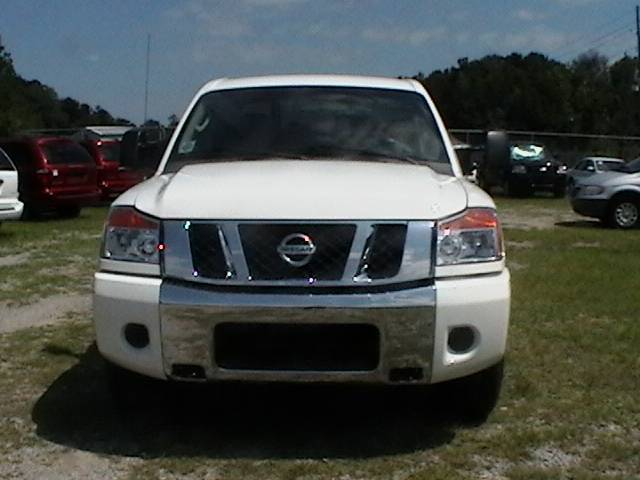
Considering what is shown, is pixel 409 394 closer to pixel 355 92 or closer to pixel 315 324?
pixel 315 324

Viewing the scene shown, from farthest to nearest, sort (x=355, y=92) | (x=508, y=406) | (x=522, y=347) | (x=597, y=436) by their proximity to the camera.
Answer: (x=522, y=347) < (x=355, y=92) < (x=508, y=406) < (x=597, y=436)

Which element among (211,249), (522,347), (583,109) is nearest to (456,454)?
(211,249)

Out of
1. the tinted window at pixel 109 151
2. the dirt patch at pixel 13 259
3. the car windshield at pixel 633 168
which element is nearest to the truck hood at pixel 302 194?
the dirt patch at pixel 13 259

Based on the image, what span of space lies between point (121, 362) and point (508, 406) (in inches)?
78.1

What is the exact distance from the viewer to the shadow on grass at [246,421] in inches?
184

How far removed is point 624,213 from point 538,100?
43096 millimetres

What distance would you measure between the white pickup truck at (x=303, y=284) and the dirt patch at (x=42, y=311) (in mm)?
3276

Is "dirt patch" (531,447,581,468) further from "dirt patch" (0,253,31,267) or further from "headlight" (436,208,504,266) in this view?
"dirt patch" (0,253,31,267)

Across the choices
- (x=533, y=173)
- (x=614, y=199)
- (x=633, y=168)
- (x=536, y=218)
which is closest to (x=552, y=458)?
(x=614, y=199)

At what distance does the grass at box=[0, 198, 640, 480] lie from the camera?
4441mm

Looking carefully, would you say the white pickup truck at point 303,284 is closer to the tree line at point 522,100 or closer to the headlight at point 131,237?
the headlight at point 131,237

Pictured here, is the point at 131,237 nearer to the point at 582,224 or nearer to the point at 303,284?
the point at 303,284

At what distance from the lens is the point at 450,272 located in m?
4.46

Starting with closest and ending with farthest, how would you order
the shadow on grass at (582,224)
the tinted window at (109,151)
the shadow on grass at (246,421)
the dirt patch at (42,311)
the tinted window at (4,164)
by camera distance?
the shadow on grass at (246,421), the dirt patch at (42,311), the tinted window at (4,164), the shadow on grass at (582,224), the tinted window at (109,151)
